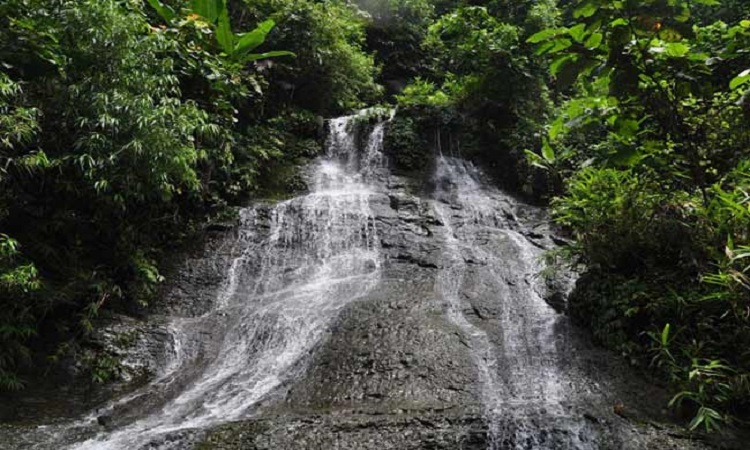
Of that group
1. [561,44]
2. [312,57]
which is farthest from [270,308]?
[312,57]

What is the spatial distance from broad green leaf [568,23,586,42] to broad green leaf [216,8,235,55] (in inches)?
255

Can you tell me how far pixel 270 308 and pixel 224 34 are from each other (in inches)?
184

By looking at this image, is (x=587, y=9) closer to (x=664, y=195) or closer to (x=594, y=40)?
(x=594, y=40)

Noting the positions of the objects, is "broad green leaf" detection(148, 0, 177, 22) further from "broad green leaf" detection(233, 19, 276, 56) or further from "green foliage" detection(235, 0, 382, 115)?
"green foliage" detection(235, 0, 382, 115)

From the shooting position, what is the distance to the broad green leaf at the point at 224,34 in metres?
8.05

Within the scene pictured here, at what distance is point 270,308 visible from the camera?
642cm

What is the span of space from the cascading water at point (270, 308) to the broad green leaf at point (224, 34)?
2.73m

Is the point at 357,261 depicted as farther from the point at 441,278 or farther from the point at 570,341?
the point at 570,341

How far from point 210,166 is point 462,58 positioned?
7304mm

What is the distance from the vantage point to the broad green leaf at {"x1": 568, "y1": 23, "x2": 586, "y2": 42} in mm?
2975

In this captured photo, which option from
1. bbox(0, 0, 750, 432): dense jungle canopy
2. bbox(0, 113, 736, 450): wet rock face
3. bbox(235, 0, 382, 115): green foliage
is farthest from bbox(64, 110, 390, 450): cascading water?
bbox(235, 0, 382, 115): green foliage

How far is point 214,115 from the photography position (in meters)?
7.85

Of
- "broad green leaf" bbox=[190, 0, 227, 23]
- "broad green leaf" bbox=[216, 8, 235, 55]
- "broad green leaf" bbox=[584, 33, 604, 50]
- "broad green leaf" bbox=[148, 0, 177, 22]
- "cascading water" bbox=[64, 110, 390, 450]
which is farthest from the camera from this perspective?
"broad green leaf" bbox=[190, 0, 227, 23]

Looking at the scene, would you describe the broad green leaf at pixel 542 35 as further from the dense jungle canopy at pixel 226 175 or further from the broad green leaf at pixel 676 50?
the broad green leaf at pixel 676 50
